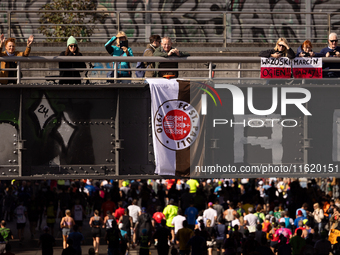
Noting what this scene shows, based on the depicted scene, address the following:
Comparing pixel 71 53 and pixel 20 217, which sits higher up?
pixel 71 53

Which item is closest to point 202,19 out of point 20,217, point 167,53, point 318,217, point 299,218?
point 299,218

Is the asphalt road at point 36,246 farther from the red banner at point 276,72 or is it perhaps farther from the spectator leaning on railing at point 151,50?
the red banner at point 276,72

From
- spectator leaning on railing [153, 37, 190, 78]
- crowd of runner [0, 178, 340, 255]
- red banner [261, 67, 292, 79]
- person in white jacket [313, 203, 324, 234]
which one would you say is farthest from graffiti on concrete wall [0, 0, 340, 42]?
red banner [261, 67, 292, 79]

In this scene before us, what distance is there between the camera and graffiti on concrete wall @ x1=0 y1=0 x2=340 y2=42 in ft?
71.4

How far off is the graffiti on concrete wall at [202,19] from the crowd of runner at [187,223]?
729 cm

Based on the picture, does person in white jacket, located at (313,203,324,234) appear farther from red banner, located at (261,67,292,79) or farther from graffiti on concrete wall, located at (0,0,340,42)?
red banner, located at (261,67,292,79)

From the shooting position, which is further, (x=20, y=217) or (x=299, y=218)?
(x=20, y=217)

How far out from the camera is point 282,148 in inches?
476

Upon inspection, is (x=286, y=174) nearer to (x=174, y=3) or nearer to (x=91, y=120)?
(x=91, y=120)

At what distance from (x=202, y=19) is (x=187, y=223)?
891 cm

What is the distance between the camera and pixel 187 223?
61.8 ft

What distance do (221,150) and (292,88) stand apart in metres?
2.24

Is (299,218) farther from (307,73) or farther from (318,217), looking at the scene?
(307,73)

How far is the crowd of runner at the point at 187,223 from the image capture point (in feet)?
55.3
